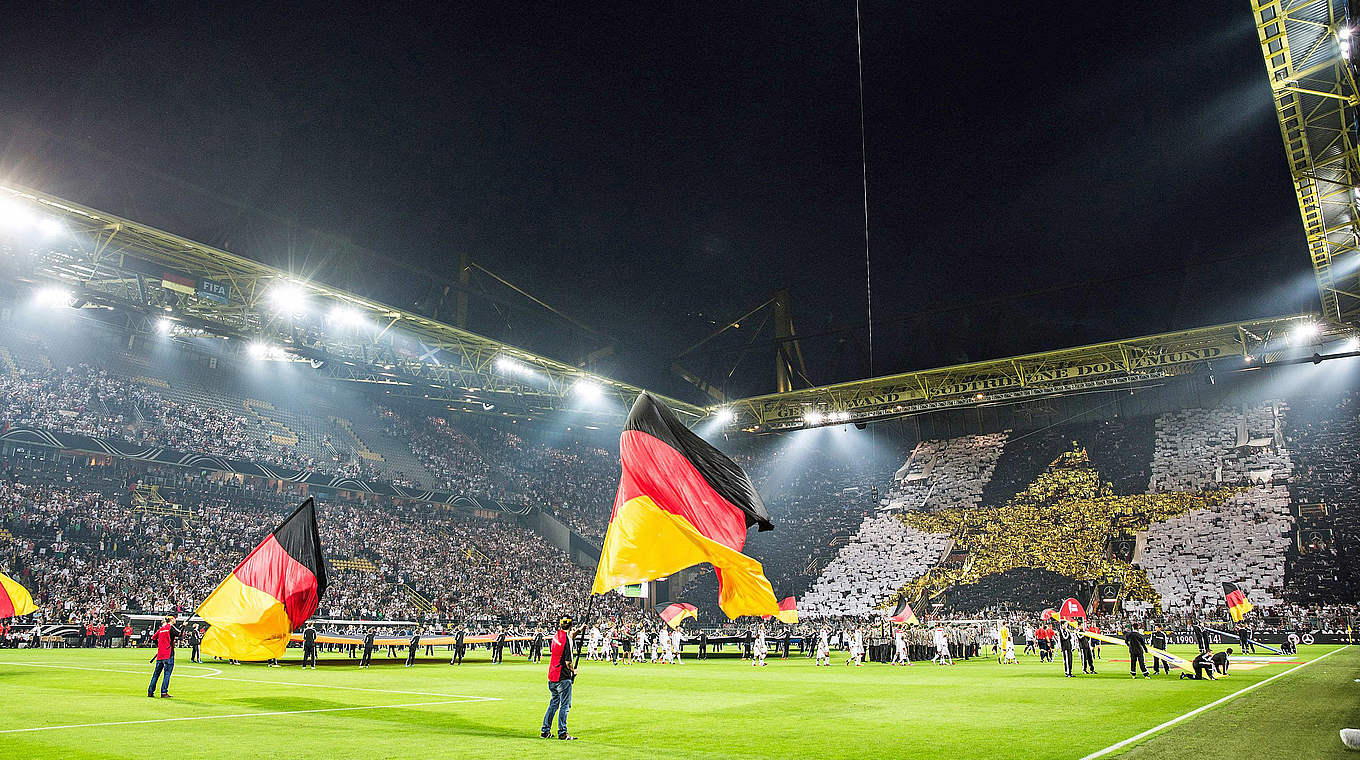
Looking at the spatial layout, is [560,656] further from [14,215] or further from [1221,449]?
[1221,449]

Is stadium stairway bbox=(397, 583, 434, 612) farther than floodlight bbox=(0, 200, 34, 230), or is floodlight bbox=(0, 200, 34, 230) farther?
stadium stairway bbox=(397, 583, 434, 612)

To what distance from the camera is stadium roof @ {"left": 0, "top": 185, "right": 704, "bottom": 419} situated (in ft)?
84.9

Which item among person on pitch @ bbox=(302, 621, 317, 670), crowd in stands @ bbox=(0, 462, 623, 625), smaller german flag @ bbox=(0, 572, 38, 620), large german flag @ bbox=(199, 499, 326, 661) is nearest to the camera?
large german flag @ bbox=(199, 499, 326, 661)

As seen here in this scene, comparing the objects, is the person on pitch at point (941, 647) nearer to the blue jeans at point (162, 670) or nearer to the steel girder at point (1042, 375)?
the steel girder at point (1042, 375)

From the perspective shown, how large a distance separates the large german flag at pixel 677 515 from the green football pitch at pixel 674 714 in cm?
208

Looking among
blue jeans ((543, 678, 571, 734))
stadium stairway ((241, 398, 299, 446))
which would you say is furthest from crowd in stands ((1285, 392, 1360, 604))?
stadium stairway ((241, 398, 299, 446))

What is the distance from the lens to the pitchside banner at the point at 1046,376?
34.9 metres

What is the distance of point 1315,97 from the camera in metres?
18.9

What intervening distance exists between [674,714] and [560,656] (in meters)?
4.02

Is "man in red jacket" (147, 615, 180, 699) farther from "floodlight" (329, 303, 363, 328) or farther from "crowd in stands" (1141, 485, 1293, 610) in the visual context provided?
"crowd in stands" (1141, 485, 1293, 610)

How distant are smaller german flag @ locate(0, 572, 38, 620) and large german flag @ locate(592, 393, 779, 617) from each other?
1523 cm

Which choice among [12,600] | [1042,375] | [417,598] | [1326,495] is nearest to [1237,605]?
[1326,495]

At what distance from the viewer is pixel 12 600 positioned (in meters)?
18.2

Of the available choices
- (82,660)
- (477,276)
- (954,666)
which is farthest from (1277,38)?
(82,660)
